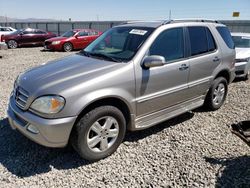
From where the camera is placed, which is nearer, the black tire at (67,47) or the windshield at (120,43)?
the windshield at (120,43)

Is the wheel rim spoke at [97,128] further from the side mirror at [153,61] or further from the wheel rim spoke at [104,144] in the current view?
the side mirror at [153,61]

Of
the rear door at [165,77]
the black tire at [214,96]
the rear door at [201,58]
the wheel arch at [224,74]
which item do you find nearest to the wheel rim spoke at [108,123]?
the rear door at [165,77]

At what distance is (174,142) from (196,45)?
1.74 m

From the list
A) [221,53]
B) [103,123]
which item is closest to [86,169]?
[103,123]

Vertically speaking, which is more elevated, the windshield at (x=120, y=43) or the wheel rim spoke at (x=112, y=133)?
the windshield at (x=120, y=43)

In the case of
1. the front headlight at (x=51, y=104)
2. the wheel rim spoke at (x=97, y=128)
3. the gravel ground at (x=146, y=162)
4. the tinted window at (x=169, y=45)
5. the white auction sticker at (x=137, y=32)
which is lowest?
the gravel ground at (x=146, y=162)

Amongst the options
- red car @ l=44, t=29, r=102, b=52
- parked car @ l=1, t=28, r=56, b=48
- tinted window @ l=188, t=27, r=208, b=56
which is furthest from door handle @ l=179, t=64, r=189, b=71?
parked car @ l=1, t=28, r=56, b=48

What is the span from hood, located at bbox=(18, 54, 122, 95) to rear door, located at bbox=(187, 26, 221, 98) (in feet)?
4.97

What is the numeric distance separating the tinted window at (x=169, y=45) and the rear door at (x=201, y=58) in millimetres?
244

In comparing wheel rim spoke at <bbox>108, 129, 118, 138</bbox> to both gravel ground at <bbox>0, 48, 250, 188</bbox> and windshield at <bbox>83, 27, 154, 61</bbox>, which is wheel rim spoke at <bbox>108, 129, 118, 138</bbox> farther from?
windshield at <bbox>83, 27, 154, 61</bbox>

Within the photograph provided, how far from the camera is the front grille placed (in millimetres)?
2873

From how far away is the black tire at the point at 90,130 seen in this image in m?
2.79

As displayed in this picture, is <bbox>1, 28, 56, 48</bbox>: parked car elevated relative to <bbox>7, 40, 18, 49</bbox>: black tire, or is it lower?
elevated

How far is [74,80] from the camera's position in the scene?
280 cm
